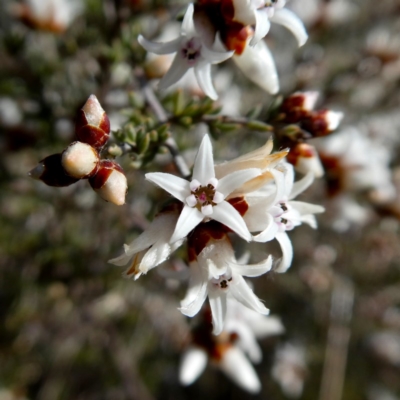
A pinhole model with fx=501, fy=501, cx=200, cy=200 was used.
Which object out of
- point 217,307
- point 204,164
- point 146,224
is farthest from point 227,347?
point 204,164

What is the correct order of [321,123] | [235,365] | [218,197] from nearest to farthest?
[218,197] → [321,123] → [235,365]

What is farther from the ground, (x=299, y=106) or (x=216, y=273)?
(x=299, y=106)

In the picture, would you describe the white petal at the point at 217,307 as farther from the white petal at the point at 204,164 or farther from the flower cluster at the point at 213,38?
the flower cluster at the point at 213,38

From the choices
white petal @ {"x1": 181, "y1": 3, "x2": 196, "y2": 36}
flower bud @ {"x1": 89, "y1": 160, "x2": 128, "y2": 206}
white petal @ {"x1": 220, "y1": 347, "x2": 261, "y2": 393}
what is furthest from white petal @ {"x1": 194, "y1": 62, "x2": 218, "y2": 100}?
white petal @ {"x1": 220, "y1": 347, "x2": 261, "y2": 393}

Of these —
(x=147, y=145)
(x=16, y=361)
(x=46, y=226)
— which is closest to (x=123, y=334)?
(x=16, y=361)

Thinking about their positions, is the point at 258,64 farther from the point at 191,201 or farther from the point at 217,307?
the point at 217,307

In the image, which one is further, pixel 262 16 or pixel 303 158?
pixel 303 158

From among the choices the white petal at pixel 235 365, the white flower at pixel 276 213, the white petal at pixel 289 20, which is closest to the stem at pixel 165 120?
the white flower at pixel 276 213

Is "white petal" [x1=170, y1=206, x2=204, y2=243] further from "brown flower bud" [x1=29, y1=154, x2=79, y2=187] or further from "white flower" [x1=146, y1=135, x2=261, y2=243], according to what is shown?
"brown flower bud" [x1=29, y1=154, x2=79, y2=187]
